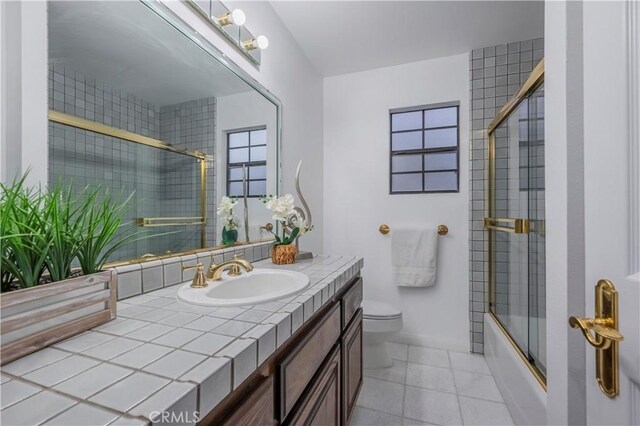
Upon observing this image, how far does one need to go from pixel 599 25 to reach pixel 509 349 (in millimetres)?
1594

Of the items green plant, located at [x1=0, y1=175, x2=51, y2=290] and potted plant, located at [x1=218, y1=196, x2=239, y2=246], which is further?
potted plant, located at [x1=218, y1=196, x2=239, y2=246]

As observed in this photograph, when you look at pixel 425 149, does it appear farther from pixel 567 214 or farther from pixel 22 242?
pixel 22 242

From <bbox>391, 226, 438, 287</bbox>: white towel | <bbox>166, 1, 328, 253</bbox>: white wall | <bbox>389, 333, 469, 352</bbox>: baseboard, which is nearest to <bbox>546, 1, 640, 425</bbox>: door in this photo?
<bbox>166, 1, 328, 253</bbox>: white wall

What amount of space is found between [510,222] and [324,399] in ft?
4.85

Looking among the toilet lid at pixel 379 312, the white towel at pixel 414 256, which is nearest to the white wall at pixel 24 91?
the toilet lid at pixel 379 312

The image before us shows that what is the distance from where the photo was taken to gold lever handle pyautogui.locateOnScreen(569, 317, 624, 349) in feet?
1.48

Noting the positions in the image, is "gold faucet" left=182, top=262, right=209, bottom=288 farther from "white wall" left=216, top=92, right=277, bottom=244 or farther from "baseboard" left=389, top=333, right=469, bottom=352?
"baseboard" left=389, top=333, right=469, bottom=352

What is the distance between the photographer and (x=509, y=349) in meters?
1.54

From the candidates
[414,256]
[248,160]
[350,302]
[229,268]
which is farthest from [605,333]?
[414,256]

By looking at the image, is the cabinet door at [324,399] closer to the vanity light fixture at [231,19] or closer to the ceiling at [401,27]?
the vanity light fixture at [231,19]

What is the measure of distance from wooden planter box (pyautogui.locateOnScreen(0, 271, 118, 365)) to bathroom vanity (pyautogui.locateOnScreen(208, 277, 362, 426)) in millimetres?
317

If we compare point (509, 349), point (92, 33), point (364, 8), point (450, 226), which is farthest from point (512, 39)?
point (92, 33)

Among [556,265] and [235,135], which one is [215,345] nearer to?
[556,265]

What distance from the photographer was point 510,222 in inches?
65.9
